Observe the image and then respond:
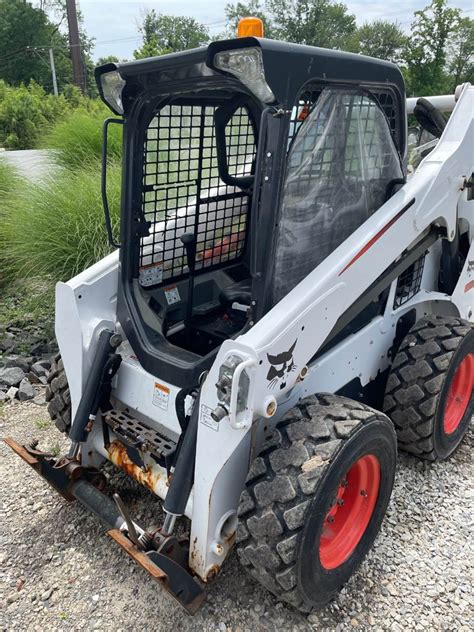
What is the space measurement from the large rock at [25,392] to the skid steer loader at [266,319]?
41.8 inches

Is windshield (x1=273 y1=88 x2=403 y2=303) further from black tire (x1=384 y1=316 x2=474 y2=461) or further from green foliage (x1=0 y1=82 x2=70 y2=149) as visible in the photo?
green foliage (x1=0 y1=82 x2=70 y2=149)

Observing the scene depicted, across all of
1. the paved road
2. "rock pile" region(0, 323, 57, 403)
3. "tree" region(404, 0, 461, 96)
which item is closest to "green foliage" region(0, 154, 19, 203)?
the paved road

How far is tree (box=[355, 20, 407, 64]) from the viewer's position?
40.3 metres

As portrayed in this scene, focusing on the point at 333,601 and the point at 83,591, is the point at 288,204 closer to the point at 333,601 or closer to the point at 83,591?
the point at 333,601

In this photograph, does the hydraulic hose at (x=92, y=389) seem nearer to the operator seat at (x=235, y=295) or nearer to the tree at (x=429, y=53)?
the operator seat at (x=235, y=295)

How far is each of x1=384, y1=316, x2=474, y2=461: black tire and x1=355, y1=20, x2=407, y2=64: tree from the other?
137 feet

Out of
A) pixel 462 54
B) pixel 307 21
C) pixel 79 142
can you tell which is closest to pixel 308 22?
pixel 307 21

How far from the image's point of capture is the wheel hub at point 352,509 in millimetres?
2367

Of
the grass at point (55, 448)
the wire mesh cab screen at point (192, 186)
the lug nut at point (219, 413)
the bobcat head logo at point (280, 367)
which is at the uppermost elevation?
the wire mesh cab screen at point (192, 186)

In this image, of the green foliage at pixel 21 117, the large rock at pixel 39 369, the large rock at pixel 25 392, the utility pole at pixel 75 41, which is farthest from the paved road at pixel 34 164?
the utility pole at pixel 75 41

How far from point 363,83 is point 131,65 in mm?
962

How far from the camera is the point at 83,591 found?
7.96ft

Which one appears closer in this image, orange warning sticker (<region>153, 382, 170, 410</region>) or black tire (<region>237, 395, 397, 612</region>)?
black tire (<region>237, 395, 397, 612</region>)

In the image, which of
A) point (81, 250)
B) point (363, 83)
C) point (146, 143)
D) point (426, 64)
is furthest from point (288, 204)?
point (426, 64)
